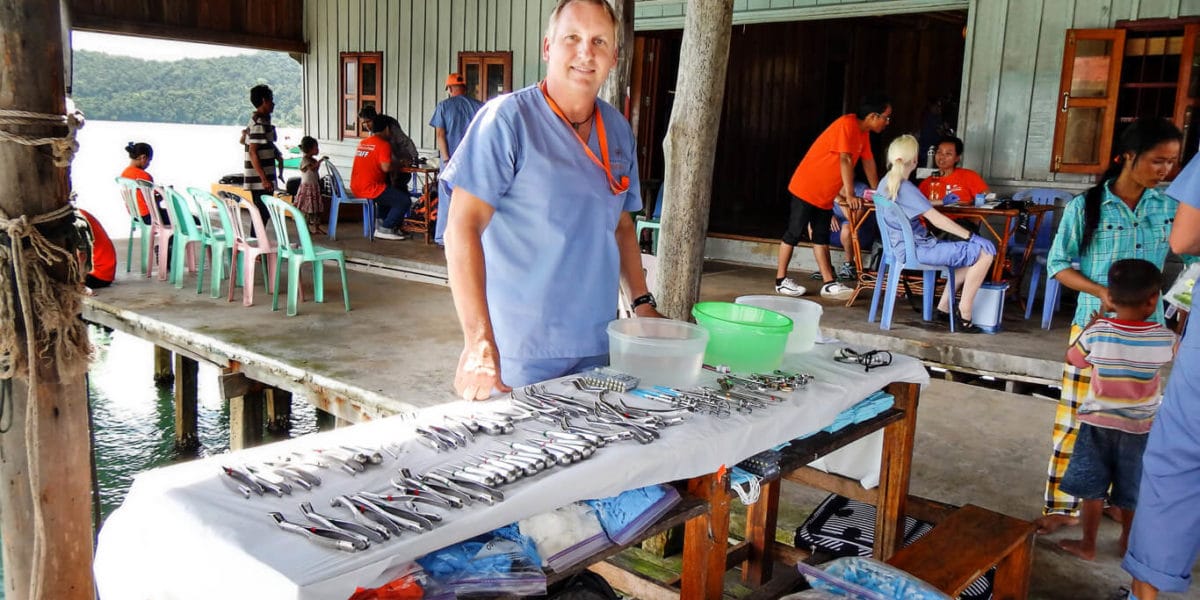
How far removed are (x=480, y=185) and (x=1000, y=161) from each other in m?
6.75

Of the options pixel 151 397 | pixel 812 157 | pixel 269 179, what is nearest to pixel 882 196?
pixel 812 157

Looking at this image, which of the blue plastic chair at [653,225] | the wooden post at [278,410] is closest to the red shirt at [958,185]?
the blue plastic chair at [653,225]

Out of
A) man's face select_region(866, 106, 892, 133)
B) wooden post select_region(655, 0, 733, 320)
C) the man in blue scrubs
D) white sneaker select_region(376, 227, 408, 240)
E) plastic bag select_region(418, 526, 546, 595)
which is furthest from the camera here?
white sneaker select_region(376, 227, 408, 240)

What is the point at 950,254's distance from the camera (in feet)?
20.4

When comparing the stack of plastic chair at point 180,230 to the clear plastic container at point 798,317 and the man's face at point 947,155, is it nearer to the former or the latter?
the man's face at point 947,155

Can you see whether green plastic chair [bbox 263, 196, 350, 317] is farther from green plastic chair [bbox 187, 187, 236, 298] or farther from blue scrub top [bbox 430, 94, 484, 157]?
blue scrub top [bbox 430, 94, 484, 157]

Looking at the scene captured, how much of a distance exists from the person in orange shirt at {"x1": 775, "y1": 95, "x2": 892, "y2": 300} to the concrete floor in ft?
1.98

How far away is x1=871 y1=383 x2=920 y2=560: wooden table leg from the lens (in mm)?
2979

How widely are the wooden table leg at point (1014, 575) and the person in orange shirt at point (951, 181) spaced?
4.49m

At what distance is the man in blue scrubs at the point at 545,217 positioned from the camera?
7.50 feet

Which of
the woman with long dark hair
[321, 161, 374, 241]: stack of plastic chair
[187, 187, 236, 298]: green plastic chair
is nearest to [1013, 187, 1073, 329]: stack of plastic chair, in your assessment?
the woman with long dark hair

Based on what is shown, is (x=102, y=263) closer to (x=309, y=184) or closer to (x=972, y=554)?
(x=309, y=184)

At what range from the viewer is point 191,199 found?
8016 mm

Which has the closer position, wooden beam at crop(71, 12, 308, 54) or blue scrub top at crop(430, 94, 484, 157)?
blue scrub top at crop(430, 94, 484, 157)
